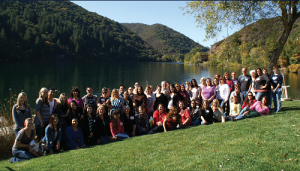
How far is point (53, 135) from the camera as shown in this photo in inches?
253

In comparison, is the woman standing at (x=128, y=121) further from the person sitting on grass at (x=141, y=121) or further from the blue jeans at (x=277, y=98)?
the blue jeans at (x=277, y=98)

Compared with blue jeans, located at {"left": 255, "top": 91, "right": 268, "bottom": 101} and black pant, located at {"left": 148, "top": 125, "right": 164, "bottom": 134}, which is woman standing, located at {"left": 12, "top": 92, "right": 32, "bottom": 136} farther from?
blue jeans, located at {"left": 255, "top": 91, "right": 268, "bottom": 101}

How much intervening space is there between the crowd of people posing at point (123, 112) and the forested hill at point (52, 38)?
284 feet

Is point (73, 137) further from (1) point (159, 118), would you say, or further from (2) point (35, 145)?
(1) point (159, 118)

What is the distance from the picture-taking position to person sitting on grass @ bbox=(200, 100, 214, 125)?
805cm

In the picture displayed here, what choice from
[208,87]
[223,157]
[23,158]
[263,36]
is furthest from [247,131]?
[263,36]

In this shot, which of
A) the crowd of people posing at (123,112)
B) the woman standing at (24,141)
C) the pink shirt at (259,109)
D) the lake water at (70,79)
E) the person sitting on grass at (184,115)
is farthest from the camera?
the lake water at (70,79)

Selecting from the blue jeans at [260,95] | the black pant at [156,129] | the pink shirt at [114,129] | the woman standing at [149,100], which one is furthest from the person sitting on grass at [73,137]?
the blue jeans at [260,95]

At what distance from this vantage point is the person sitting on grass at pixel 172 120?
7.61 metres

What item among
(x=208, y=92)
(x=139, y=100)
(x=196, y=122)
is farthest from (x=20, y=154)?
(x=208, y=92)

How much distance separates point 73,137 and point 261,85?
7374mm

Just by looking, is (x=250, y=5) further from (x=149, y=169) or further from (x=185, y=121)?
(x=149, y=169)

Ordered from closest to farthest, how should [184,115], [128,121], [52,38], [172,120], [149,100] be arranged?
1. [128,121]
2. [172,120]
3. [184,115]
4. [149,100]
5. [52,38]

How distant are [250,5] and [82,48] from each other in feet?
421
